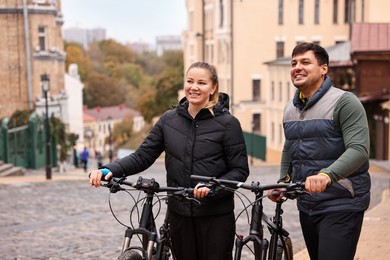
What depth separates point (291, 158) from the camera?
5.88m

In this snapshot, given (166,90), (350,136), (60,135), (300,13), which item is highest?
(300,13)

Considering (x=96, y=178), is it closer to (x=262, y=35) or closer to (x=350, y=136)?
(x=350, y=136)

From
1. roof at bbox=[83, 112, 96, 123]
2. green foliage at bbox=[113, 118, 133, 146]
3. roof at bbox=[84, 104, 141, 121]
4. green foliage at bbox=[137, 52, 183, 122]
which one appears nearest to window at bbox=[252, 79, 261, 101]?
green foliage at bbox=[137, 52, 183, 122]

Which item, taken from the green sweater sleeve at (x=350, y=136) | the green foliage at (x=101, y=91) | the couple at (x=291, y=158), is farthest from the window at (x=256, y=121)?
the green foliage at (x=101, y=91)

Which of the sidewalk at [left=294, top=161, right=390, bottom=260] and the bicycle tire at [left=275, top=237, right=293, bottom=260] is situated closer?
the bicycle tire at [left=275, top=237, right=293, bottom=260]

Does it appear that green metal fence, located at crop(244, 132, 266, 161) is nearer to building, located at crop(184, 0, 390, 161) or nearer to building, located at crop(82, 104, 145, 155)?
building, located at crop(184, 0, 390, 161)

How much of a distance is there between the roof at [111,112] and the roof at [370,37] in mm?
88195

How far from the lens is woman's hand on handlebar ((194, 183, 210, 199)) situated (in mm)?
5391

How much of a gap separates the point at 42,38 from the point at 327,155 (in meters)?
44.7

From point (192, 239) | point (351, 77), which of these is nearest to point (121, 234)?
point (192, 239)

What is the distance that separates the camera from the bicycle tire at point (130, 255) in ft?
17.8

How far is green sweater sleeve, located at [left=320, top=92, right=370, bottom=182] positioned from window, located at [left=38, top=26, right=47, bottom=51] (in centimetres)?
4387

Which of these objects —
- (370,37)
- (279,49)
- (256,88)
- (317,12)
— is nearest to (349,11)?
(317,12)

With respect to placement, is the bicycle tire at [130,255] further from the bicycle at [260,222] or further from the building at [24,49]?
the building at [24,49]
